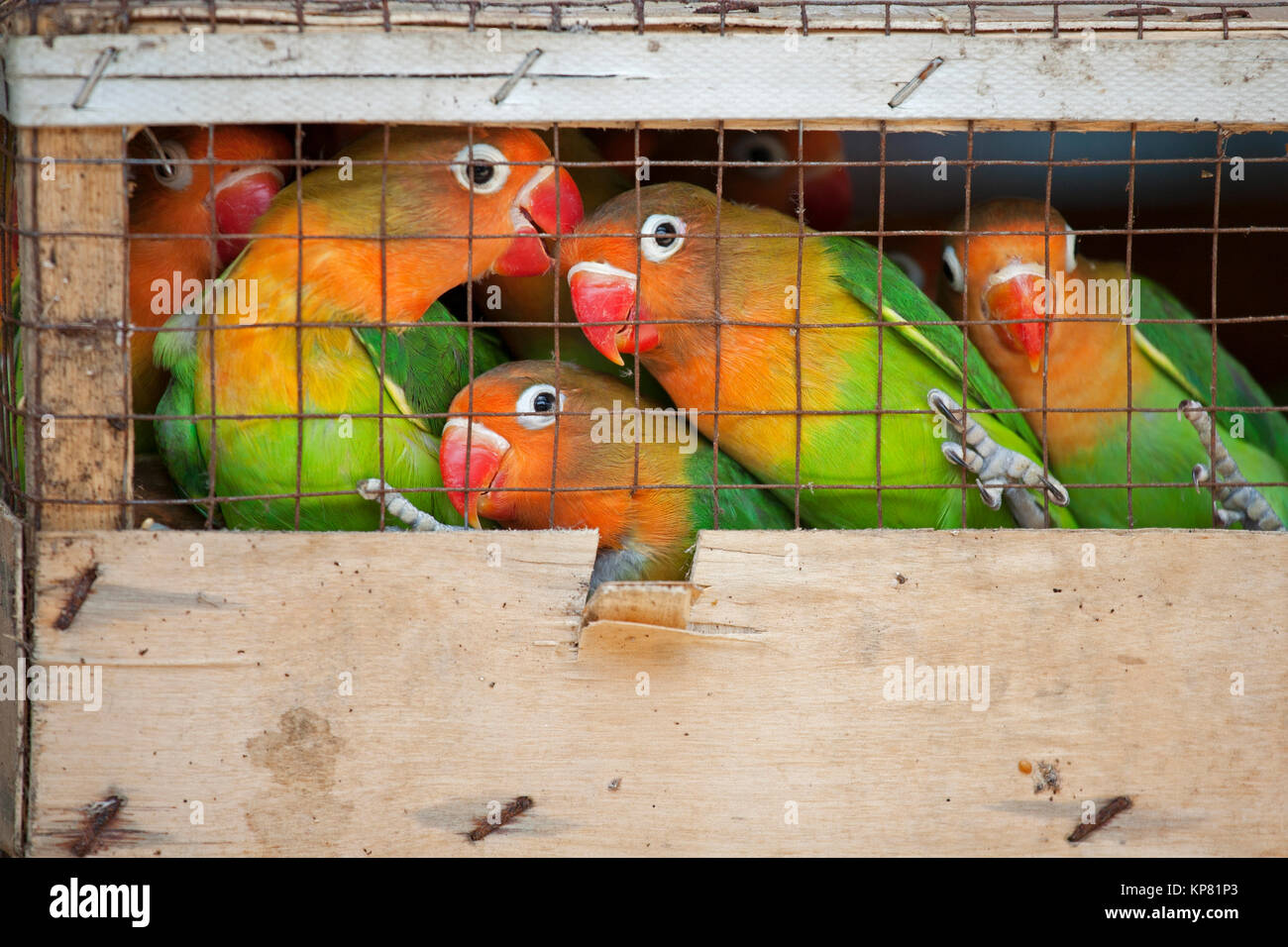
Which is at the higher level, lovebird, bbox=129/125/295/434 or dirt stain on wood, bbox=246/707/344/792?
lovebird, bbox=129/125/295/434

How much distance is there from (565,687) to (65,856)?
1.02 metres

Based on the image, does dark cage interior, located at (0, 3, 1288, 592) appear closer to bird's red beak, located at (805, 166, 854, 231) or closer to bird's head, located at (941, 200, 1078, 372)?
bird's head, located at (941, 200, 1078, 372)

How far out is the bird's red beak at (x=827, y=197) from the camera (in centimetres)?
323

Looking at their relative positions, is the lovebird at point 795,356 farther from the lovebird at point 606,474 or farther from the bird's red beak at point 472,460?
the bird's red beak at point 472,460

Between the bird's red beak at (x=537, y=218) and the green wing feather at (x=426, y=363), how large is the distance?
0.69ft

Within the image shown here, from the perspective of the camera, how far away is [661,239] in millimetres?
2576

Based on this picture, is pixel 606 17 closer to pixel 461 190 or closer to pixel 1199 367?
pixel 461 190

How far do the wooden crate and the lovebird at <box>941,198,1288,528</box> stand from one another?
0.60 meters

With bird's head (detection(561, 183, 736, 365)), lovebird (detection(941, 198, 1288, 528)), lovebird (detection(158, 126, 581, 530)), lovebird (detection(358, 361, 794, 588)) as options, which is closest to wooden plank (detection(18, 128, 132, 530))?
lovebird (detection(158, 126, 581, 530))

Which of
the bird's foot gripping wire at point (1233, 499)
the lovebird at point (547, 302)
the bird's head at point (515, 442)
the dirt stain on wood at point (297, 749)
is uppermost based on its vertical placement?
Result: the lovebird at point (547, 302)

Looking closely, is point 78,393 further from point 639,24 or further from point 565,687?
point 639,24

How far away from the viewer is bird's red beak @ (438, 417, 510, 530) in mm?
2410

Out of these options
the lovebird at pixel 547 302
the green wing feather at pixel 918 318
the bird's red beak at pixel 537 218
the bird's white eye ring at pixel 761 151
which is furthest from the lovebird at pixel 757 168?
the bird's red beak at pixel 537 218

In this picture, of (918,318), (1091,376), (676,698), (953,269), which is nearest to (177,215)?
(676,698)
